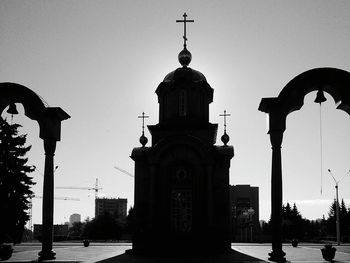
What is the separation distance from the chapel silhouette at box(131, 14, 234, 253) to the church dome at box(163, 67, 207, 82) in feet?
10.6

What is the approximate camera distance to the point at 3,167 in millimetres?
38969

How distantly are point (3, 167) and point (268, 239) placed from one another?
3533cm

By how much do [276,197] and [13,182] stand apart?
28.3 metres

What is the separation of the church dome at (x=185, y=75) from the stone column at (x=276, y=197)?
16.2m

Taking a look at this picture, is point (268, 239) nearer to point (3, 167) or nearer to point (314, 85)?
point (3, 167)

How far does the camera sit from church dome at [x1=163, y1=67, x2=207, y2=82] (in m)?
32.9

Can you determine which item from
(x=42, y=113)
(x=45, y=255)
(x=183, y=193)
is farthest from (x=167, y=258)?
(x=42, y=113)

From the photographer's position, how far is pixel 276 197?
16859mm

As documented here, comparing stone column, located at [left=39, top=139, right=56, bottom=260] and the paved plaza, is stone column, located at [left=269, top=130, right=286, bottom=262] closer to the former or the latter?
the paved plaza

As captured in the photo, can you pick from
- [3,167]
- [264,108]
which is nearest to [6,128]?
[3,167]

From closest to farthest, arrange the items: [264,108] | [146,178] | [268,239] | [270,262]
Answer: [270,262]
[264,108]
[146,178]
[268,239]

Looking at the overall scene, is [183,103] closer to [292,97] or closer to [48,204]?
[292,97]

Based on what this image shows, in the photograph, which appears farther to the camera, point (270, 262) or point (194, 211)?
point (194, 211)

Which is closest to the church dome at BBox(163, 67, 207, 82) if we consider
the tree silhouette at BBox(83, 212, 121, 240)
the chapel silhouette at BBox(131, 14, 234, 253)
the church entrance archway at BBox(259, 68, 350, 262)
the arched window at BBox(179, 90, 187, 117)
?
the arched window at BBox(179, 90, 187, 117)
